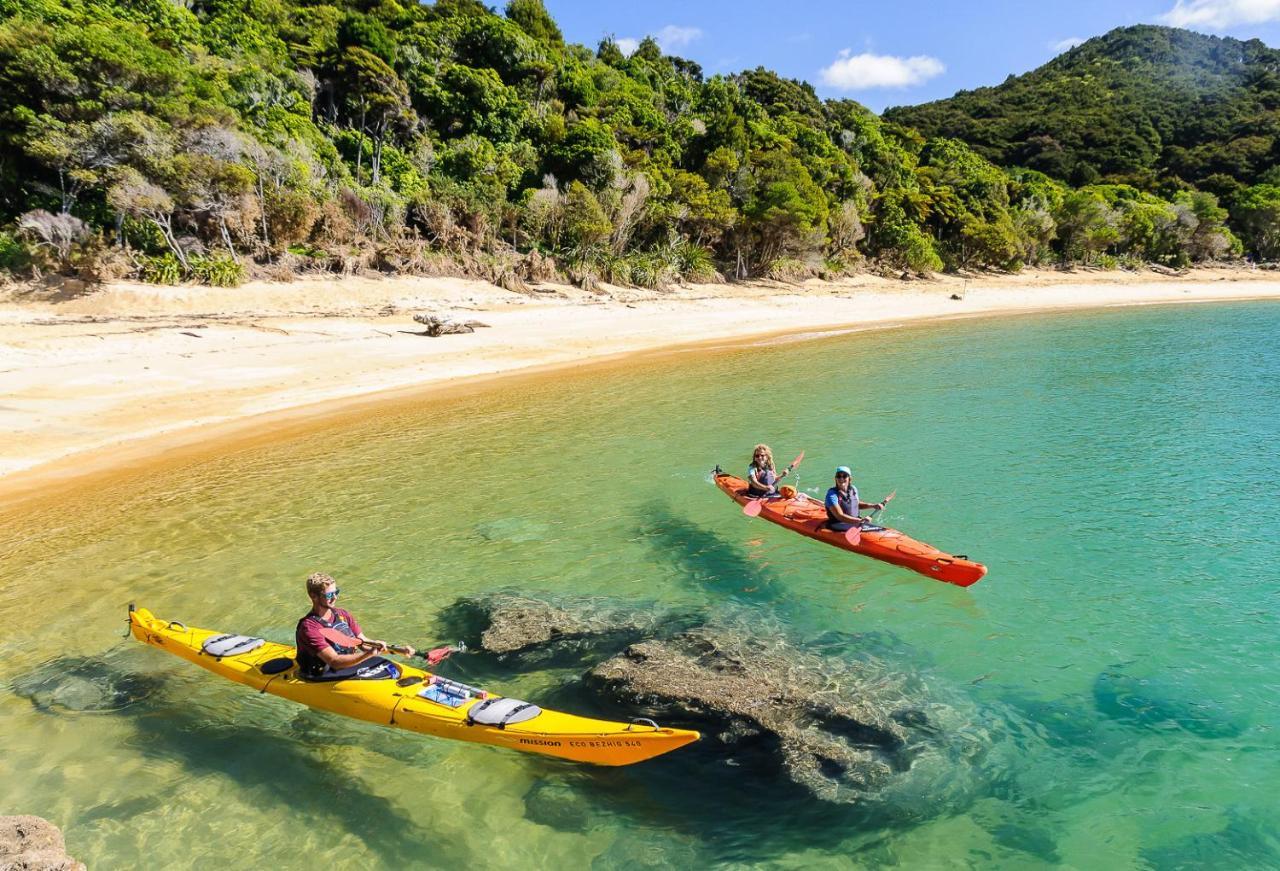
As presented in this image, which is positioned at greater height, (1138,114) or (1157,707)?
(1138,114)

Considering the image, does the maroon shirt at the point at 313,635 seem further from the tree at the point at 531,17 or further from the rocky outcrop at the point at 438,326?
the tree at the point at 531,17

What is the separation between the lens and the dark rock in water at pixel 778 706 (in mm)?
5508

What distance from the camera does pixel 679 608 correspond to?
854 centimetres

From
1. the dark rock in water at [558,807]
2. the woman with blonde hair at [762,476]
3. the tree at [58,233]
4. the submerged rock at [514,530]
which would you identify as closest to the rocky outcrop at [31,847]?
the dark rock in water at [558,807]

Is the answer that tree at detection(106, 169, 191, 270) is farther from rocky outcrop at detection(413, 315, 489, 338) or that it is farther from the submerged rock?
the submerged rock

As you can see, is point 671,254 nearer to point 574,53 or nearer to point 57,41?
point 57,41

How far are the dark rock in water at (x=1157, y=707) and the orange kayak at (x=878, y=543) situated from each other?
1.93m

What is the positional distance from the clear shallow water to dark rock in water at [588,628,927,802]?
10.9 inches

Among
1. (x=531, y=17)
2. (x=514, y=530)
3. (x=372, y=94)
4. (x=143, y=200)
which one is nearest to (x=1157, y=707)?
(x=514, y=530)

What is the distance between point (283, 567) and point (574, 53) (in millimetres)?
66568

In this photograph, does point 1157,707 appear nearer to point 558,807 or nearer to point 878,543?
point 878,543

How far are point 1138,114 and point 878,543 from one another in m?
109

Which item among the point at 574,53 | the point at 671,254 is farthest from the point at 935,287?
the point at 574,53

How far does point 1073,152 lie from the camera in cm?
8375
